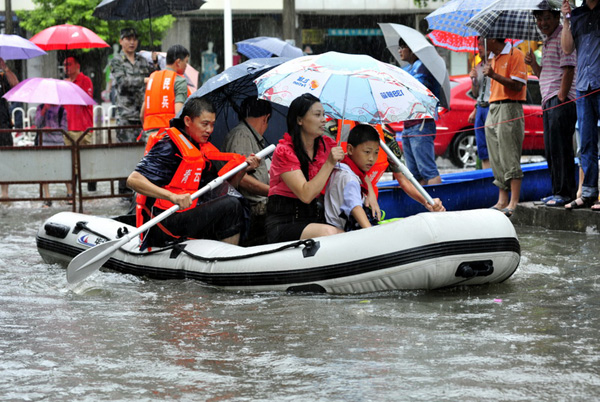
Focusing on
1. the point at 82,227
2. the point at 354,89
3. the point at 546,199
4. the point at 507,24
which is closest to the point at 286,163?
the point at 354,89

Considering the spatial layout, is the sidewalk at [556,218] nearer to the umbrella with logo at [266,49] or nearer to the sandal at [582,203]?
the sandal at [582,203]

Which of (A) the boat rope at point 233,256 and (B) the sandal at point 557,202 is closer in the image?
(A) the boat rope at point 233,256

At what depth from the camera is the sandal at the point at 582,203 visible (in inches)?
384

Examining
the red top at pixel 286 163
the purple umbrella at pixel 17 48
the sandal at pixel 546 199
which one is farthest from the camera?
the purple umbrella at pixel 17 48

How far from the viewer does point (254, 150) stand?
8.14m

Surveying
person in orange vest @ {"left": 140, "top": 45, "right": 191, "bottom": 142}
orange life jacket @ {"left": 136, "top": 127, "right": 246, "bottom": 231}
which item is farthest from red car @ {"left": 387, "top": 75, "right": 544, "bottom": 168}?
orange life jacket @ {"left": 136, "top": 127, "right": 246, "bottom": 231}

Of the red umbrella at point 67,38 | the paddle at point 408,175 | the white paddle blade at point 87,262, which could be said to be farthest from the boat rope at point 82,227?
the red umbrella at point 67,38

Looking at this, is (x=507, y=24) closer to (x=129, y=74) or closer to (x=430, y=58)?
(x=430, y=58)

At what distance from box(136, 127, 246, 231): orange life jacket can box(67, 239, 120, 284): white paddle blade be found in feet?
1.48

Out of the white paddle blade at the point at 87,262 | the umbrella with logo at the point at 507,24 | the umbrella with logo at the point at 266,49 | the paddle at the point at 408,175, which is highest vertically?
the umbrella with logo at the point at 507,24

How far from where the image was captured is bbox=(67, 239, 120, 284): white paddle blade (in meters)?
7.30

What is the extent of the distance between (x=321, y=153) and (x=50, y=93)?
6.76 meters

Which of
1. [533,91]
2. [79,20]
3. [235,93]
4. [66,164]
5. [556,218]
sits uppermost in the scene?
[79,20]

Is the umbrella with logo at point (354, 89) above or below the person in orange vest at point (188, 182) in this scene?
above
